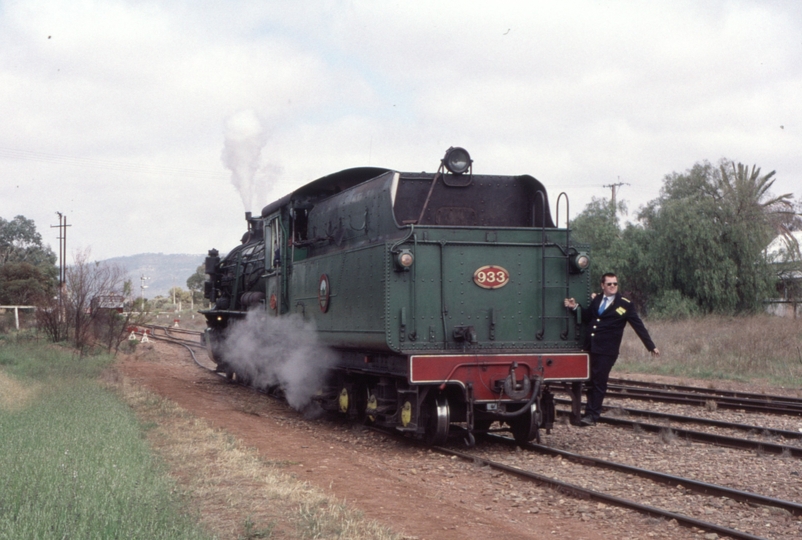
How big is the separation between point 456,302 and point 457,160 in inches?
74.1

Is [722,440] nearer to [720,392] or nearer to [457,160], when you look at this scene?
[457,160]

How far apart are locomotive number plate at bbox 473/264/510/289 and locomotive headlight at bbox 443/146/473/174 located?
140 centimetres

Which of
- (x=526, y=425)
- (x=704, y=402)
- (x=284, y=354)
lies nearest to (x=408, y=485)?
(x=526, y=425)

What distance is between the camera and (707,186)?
130 feet

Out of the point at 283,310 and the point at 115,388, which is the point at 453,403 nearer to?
the point at 283,310

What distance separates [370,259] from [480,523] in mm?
3955

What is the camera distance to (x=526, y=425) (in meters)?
9.52

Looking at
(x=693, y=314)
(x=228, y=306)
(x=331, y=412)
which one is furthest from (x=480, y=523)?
(x=693, y=314)

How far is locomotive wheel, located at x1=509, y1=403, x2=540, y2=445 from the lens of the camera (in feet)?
30.8

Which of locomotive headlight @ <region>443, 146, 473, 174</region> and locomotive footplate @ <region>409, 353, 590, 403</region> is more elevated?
locomotive headlight @ <region>443, 146, 473, 174</region>

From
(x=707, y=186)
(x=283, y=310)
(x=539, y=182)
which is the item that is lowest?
(x=283, y=310)

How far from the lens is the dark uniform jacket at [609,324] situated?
30.3 feet

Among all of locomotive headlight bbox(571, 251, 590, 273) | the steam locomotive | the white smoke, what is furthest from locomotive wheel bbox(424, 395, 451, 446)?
the white smoke

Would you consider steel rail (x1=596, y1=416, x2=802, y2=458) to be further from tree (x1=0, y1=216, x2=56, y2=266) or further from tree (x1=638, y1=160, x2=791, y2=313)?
tree (x1=0, y1=216, x2=56, y2=266)
